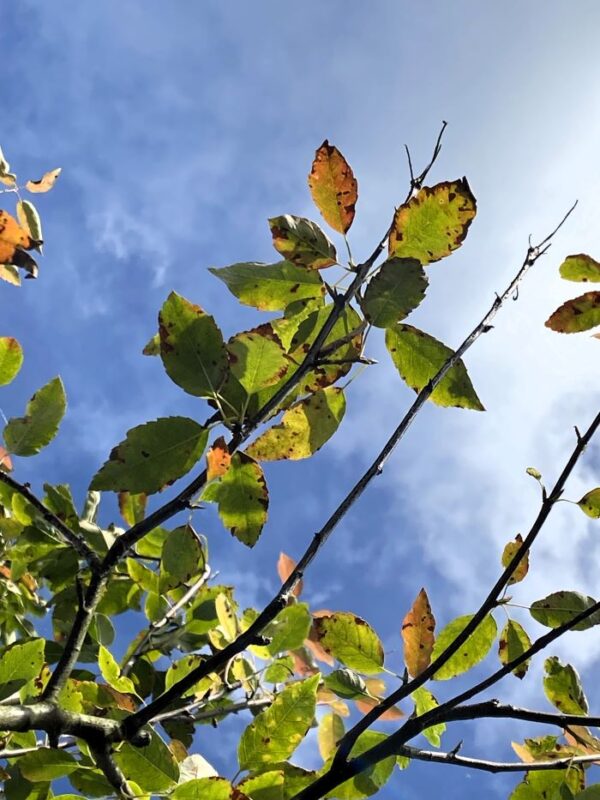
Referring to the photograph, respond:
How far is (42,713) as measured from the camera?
90 cm

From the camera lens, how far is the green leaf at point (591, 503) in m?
0.96

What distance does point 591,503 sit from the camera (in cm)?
97

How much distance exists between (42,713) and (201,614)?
1.83ft

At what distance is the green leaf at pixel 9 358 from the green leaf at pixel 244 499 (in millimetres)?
376

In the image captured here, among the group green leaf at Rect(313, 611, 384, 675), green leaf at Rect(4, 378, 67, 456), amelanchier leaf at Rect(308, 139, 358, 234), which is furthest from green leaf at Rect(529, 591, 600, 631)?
green leaf at Rect(4, 378, 67, 456)

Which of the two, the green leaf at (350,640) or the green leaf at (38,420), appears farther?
the green leaf at (38,420)

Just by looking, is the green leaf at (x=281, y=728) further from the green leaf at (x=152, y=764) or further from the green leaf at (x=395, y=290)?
the green leaf at (x=395, y=290)

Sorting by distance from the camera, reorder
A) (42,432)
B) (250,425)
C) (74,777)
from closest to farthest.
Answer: (250,425) < (74,777) < (42,432)

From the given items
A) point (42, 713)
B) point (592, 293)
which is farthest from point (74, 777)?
point (592, 293)

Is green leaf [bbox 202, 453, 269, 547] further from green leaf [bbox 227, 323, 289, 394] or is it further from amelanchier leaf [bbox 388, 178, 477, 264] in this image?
amelanchier leaf [bbox 388, 178, 477, 264]

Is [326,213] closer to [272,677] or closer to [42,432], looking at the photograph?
[42,432]

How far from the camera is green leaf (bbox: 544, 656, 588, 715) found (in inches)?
41.1

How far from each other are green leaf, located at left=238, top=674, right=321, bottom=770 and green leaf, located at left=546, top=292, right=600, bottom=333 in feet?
2.03

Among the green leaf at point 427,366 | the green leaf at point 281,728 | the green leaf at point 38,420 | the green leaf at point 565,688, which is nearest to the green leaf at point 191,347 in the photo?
the green leaf at point 427,366
